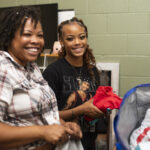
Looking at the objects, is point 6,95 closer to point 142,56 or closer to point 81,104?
point 81,104

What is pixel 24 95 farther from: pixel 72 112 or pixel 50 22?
pixel 50 22

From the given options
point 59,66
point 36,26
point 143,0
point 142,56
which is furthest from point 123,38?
point 36,26

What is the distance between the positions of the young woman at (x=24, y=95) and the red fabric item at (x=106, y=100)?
201 mm

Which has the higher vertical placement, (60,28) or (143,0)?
(143,0)

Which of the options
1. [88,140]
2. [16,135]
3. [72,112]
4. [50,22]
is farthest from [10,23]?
[50,22]

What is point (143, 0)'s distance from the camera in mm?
1838

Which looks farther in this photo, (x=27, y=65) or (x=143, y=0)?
(x=143, y=0)

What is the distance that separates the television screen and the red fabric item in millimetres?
1172

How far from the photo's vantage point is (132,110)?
0.98 m

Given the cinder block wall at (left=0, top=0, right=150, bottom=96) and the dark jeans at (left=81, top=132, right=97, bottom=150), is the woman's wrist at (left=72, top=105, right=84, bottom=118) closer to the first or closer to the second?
the dark jeans at (left=81, top=132, right=97, bottom=150)

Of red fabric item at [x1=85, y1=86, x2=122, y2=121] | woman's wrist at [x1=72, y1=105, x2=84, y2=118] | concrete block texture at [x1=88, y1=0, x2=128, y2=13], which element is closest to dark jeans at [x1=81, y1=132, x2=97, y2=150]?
woman's wrist at [x1=72, y1=105, x2=84, y2=118]

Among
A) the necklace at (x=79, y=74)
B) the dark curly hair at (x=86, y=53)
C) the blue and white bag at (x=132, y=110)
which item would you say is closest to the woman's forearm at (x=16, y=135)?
the blue and white bag at (x=132, y=110)

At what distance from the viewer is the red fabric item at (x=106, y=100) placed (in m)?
1.01

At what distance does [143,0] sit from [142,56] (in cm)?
57
